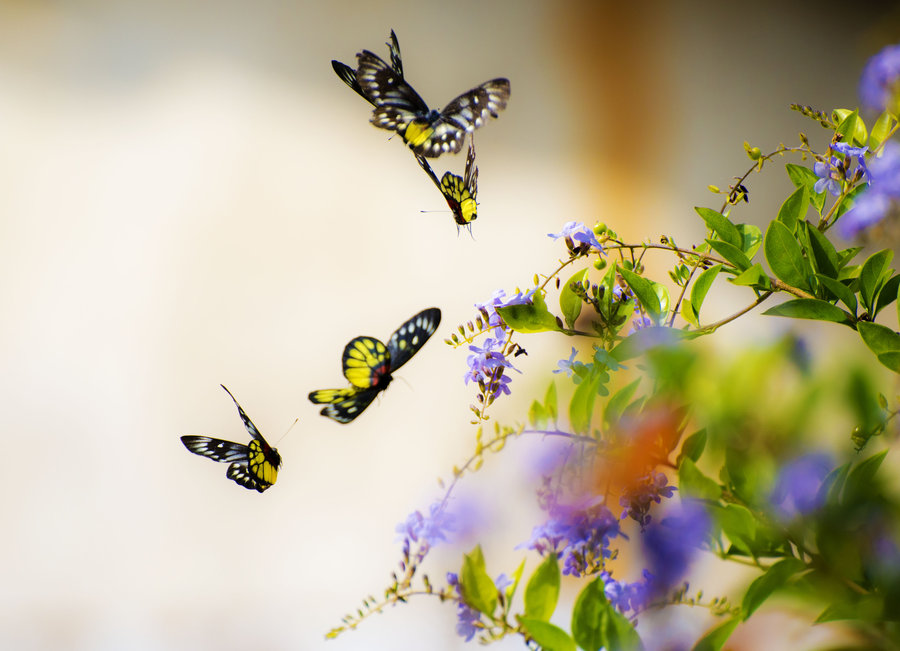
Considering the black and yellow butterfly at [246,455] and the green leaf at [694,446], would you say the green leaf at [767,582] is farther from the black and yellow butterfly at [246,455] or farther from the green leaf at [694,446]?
the black and yellow butterfly at [246,455]

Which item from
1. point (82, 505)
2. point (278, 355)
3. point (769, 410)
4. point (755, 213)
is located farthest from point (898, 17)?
point (755, 213)

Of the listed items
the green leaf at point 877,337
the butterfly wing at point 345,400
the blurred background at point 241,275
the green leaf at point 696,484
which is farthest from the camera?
the blurred background at point 241,275

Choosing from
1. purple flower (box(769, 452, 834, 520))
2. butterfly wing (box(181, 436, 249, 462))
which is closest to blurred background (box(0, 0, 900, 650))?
butterfly wing (box(181, 436, 249, 462))

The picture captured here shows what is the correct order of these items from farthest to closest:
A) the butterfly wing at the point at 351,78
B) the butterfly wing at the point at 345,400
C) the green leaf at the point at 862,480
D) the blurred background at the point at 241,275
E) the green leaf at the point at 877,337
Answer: the blurred background at the point at 241,275 < the butterfly wing at the point at 351,78 < the butterfly wing at the point at 345,400 < the green leaf at the point at 877,337 < the green leaf at the point at 862,480

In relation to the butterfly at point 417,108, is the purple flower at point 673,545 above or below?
below

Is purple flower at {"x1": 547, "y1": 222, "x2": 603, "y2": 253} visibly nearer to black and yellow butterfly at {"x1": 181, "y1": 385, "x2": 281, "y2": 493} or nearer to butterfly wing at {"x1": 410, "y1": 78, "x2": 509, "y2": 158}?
butterfly wing at {"x1": 410, "y1": 78, "x2": 509, "y2": 158}

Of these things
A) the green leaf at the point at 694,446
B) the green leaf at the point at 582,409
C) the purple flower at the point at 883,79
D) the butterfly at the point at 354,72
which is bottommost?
the green leaf at the point at 694,446

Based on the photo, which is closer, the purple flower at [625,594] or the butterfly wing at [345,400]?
the purple flower at [625,594]

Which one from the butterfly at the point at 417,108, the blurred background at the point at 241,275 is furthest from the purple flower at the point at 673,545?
the blurred background at the point at 241,275
